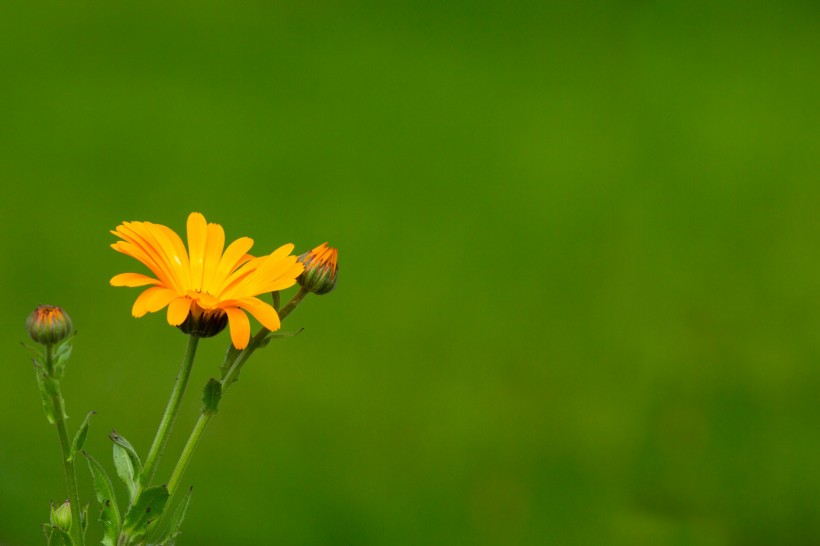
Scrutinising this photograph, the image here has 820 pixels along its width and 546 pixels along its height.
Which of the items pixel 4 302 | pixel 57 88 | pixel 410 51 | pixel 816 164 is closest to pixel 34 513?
pixel 4 302

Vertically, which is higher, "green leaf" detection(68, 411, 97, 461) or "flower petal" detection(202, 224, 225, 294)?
"flower petal" detection(202, 224, 225, 294)

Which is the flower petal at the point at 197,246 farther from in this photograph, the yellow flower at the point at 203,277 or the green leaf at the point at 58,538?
the green leaf at the point at 58,538

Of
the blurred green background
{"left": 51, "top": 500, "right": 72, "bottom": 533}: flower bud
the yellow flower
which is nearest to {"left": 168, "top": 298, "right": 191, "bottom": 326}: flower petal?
the yellow flower

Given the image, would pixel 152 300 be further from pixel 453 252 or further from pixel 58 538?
pixel 453 252

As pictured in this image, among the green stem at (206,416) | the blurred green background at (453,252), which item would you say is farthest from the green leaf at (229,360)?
the blurred green background at (453,252)

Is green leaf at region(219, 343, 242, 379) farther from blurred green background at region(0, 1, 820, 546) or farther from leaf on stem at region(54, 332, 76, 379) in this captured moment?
blurred green background at region(0, 1, 820, 546)

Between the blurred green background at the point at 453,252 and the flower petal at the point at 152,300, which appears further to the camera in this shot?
the blurred green background at the point at 453,252

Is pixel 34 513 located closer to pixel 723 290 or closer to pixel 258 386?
pixel 258 386

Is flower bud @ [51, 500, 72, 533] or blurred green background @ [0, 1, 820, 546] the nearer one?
flower bud @ [51, 500, 72, 533]
